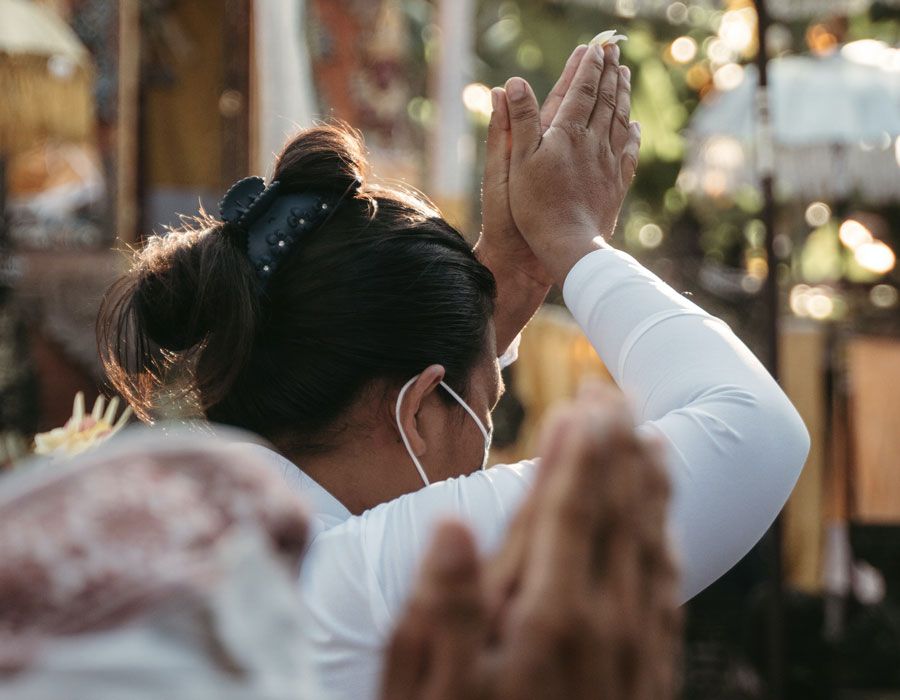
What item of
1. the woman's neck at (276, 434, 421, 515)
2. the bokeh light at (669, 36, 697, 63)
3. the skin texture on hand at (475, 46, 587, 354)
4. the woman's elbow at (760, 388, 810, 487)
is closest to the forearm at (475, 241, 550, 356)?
the skin texture on hand at (475, 46, 587, 354)

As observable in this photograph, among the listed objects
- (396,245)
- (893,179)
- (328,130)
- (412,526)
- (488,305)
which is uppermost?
(328,130)

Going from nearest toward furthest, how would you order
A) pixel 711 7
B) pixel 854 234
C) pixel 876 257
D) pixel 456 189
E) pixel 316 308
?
pixel 316 308 < pixel 456 189 < pixel 876 257 < pixel 854 234 < pixel 711 7

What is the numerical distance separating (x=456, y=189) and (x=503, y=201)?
3256 mm

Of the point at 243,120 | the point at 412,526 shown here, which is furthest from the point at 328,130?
the point at 243,120

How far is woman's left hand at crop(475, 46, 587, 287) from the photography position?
1.52m

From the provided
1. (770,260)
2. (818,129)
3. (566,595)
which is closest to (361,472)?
(566,595)

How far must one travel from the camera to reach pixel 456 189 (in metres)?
4.80

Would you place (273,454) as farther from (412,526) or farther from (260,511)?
(260,511)

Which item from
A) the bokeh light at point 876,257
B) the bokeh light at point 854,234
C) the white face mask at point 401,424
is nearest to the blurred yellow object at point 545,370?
the white face mask at point 401,424

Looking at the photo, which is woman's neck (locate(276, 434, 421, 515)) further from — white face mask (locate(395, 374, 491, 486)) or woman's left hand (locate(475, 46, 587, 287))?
woman's left hand (locate(475, 46, 587, 287))

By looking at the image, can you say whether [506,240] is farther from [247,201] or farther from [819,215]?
[819,215]

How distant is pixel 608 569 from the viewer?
0.58 meters

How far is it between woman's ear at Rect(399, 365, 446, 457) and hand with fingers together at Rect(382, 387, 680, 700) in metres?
0.82

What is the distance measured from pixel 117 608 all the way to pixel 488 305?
1.06 meters
